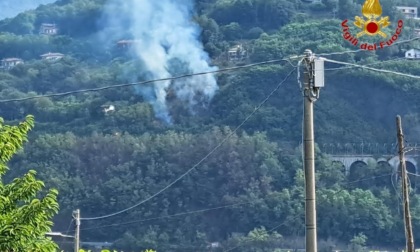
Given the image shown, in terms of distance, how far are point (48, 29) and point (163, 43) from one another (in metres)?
35.2

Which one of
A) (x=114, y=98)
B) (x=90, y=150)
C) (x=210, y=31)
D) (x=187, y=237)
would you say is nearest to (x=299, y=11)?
(x=210, y=31)

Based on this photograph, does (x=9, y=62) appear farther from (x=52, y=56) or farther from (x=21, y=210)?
(x=21, y=210)

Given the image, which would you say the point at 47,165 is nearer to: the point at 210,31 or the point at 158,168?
the point at 158,168

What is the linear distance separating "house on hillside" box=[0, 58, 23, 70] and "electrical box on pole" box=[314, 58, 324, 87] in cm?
13007

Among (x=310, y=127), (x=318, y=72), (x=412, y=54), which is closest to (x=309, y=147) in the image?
(x=310, y=127)

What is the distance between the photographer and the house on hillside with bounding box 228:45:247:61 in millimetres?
138875

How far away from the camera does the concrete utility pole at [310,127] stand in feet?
91.8

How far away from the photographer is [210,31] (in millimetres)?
146625

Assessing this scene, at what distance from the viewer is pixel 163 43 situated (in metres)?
142

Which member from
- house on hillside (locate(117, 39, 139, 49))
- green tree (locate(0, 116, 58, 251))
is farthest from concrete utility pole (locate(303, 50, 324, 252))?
house on hillside (locate(117, 39, 139, 49))

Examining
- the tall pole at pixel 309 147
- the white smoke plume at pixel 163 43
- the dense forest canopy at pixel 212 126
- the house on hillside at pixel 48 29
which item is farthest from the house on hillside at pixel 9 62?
the tall pole at pixel 309 147

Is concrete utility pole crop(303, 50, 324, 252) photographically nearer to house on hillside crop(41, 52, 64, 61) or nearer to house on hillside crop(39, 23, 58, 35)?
house on hillside crop(41, 52, 64, 61)

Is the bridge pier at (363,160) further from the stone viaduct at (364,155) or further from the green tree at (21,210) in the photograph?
the green tree at (21,210)

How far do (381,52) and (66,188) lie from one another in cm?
3445
